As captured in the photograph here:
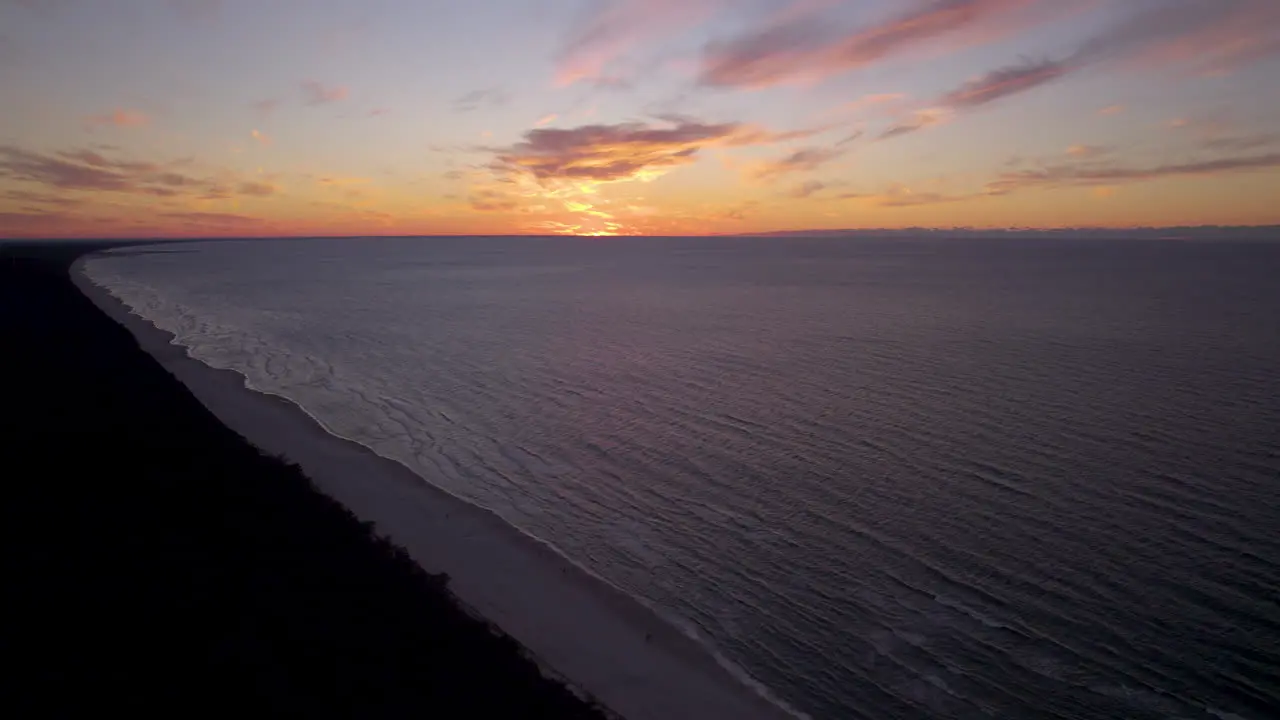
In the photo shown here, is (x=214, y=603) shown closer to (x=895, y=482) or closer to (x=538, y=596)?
(x=538, y=596)

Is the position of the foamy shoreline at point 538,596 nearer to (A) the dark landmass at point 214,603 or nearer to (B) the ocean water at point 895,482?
(B) the ocean water at point 895,482

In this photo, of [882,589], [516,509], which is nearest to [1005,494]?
[882,589]

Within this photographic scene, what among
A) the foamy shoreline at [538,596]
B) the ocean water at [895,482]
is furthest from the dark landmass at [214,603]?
the ocean water at [895,482]

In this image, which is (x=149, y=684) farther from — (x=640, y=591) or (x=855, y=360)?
(x=855, y=360)

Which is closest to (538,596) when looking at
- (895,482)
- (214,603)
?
(214,603)

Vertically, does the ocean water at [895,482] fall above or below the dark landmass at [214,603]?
below

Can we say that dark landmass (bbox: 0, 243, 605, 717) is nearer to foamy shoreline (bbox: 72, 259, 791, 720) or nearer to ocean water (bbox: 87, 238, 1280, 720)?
foamy shoreline (bbox: 72, 259, 791, 720)
